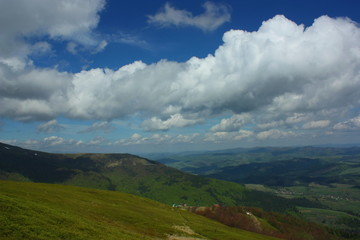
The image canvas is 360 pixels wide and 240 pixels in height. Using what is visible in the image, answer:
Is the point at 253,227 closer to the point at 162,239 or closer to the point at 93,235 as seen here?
the point at 162,239

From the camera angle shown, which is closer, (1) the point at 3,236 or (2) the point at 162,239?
(1) the point at 3,236

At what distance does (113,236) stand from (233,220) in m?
171

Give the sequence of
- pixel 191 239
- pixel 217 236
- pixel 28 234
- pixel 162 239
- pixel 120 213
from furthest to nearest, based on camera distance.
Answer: pixel 217 236
pixel 120 213
pixel 191 239
pixel 162 239
pixel 28 234

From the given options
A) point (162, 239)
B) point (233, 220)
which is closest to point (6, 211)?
point (162, 239)

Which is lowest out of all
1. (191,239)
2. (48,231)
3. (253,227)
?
(253,227)

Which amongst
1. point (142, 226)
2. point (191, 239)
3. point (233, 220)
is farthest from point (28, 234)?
point (233, 220)

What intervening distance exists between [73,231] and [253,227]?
185 metres

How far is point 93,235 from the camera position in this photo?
142 ft

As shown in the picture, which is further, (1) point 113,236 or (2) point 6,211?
(1) point 113,236

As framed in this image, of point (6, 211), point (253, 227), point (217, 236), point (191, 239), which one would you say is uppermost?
point (6, 211)

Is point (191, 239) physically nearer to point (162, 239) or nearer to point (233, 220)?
point (162, 239)

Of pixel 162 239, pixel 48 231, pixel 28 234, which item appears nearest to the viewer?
pixel 28 234

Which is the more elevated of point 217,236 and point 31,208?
point 31,208

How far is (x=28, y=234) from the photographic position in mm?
33938
